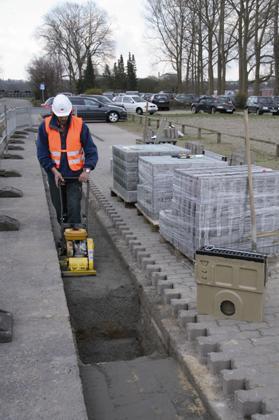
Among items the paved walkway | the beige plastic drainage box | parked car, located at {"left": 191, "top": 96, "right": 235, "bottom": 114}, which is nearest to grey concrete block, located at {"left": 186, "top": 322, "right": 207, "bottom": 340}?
the paved walkway

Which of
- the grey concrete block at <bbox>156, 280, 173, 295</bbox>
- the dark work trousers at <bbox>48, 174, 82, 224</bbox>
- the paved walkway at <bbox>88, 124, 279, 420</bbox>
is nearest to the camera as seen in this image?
the paved walkway at <bbox>88, 124, 279, 420</bbox>

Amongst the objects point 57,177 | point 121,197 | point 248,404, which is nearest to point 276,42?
point 121,197

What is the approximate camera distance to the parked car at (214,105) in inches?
1641

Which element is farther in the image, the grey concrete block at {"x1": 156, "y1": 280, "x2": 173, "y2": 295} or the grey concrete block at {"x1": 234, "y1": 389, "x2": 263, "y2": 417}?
the grey concrete block at {"x1": 156, "y1": 280, "x2": 173, "y2": 295}

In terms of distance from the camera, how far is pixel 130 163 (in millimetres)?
7980

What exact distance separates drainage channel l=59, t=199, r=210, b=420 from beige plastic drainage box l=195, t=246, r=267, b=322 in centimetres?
60

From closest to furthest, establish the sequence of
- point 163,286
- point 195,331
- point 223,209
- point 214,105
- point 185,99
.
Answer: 1. point 195,331
2. point 163,286
3. point 223,209
4. point 214,105
5. point 185,99

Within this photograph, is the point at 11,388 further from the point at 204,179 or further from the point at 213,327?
the point at 204,179

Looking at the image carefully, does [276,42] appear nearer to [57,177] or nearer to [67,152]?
[67,152]

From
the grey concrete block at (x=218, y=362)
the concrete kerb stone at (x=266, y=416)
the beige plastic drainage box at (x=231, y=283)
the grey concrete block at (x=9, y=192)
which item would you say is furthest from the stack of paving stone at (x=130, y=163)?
the concrete kerb stone at (x=266, y=416)

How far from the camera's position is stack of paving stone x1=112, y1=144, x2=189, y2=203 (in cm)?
798

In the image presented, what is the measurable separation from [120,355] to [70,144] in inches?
Answer: 101

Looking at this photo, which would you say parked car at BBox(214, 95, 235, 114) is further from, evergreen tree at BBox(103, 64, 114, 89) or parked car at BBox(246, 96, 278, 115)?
evergreen tree at BBox(103, 64, 114, 89)

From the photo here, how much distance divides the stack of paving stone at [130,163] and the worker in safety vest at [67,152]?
1.90m
